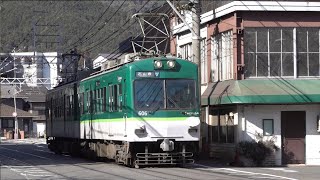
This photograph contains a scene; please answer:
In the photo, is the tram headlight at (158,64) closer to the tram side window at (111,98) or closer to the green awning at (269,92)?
the tram side window at (111,98)

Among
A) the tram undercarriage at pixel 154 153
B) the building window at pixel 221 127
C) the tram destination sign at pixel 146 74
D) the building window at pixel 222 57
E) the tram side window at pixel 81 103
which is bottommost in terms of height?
the tram undercarriage at pixel 154 153

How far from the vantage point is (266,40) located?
29484 millimetres

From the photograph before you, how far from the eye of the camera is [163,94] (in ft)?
75.5

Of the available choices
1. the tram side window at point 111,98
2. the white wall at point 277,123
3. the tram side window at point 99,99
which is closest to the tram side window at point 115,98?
the tram side window at point 111,98

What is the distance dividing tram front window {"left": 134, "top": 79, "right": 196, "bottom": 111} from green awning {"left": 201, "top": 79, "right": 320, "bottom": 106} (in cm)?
460

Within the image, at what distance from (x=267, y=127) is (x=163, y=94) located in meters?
7.53

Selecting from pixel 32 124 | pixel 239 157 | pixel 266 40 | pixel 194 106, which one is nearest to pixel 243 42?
pixel 266 40

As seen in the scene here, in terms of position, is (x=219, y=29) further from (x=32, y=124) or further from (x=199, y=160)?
(x=32, y=124)

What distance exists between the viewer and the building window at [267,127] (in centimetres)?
2870

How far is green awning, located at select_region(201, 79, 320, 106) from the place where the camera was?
89.9 ft

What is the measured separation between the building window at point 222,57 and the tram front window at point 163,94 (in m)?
6.81

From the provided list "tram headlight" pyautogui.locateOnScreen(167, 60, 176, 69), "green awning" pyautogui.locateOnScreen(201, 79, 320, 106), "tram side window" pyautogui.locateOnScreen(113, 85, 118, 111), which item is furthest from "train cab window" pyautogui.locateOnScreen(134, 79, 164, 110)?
"green awning" pyautogui.locateOnScreen(201, 79, 320, 106)

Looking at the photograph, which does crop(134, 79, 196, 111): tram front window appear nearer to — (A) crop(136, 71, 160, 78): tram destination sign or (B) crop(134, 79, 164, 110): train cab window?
(B) crop(134, 79, 164, 110): train cab window

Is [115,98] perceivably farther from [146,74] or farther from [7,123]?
[7,123]
